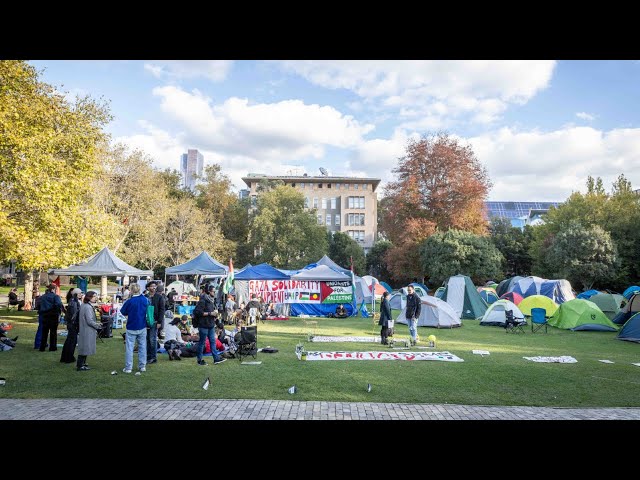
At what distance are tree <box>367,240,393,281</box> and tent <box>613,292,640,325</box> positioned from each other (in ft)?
99.2

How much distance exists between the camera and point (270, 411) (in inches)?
248

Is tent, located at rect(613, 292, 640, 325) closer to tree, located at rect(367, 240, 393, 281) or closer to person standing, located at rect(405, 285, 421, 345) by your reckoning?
person standing, located at rect(405, 285, 421, 345)

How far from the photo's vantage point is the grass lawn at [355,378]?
7.14 metres

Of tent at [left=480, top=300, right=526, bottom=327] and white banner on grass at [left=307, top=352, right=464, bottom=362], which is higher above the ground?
tent at [left=480, top=300, right=526, bottom=327]

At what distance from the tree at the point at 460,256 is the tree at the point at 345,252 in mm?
14528

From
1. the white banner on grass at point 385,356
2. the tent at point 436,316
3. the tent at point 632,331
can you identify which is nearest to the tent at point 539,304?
the tent at point 632,331

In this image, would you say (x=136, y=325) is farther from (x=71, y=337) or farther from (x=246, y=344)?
(x=246, y=344)

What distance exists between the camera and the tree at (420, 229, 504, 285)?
30297 millimetres

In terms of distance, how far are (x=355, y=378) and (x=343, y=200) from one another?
56.6 m

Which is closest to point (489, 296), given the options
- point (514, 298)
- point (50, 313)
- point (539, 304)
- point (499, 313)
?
point (514, 298)

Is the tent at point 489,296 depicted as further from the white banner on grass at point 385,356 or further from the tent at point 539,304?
the white banner on grass at point 385,356

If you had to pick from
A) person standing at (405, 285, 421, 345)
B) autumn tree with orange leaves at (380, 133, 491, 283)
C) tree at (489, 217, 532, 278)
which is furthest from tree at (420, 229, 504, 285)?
person standing at (405, 285, 421, 345)
